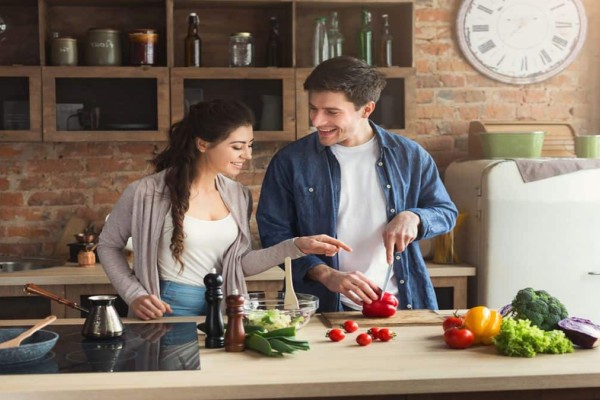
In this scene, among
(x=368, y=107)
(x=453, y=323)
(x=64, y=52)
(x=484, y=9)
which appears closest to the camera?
(x=453, y=323)

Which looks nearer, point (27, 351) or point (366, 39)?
point (27, 351)

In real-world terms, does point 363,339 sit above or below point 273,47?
below

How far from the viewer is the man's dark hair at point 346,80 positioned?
9.64 feet

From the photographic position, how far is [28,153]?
470 cm

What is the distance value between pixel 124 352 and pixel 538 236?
2555 mm

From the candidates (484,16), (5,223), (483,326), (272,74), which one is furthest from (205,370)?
(484,16)

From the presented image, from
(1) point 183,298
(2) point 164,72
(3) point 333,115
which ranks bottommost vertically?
(1) point 183,298

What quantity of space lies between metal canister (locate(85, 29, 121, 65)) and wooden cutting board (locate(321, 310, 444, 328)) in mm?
2168

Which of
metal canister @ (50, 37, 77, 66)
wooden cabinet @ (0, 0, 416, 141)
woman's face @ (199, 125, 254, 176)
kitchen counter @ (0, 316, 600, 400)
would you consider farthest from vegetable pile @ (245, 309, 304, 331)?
metal canister @ (50, 37, 77, 66)

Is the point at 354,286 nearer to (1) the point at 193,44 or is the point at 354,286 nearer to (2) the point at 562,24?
(1) the point at 193,44

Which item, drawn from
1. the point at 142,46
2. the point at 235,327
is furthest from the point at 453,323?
the point at 142,46

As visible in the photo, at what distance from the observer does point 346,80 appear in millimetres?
2939

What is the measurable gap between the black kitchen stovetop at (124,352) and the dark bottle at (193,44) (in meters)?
2.14

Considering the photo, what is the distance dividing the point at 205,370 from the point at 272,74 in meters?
2.56
